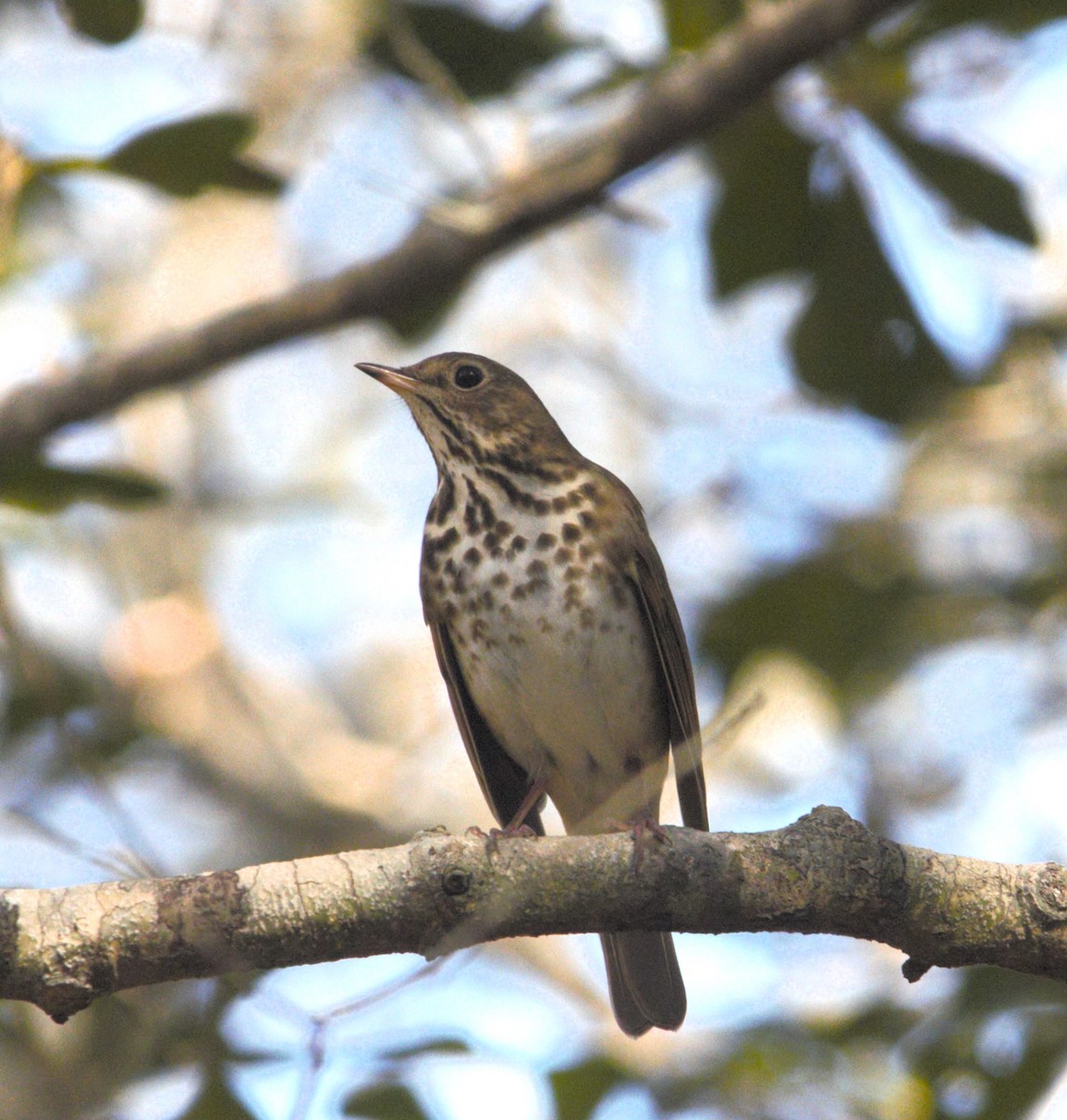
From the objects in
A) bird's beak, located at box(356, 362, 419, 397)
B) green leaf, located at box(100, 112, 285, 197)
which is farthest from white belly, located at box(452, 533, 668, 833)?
green leaf, located at box(100, 112, 285, 197)

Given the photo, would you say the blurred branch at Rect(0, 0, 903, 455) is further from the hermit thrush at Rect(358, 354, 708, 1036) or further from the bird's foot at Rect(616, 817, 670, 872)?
the bird's foot at Rect(616, 817, 670, 872)

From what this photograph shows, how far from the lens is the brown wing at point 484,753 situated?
219 inches

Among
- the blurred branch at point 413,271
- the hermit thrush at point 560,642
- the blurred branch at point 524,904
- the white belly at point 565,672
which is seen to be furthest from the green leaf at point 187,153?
the blurred branch at point 524,904

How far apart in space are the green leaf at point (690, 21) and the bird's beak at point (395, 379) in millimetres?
1600

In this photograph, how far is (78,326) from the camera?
32.7ft

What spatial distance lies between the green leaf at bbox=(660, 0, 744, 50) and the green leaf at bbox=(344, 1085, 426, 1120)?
3.40 metres

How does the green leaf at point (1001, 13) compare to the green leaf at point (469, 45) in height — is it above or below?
above

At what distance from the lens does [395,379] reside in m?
5.99

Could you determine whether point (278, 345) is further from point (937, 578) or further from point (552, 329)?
point (552, 329)

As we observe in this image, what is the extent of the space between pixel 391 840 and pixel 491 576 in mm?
3456

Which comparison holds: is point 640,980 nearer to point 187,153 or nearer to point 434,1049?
point 434,1049

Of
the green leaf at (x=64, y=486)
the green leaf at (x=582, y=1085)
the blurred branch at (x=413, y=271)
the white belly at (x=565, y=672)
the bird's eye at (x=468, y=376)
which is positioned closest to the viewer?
the green leaf at (x=582, y=1085)

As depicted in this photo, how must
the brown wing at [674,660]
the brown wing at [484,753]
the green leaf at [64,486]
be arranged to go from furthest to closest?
1. the brown wing at [484,753]
2. the brown wing at [674,660]
3. the green leaf at [64,486]

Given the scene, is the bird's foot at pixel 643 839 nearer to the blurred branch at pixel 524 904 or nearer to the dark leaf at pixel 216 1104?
the blurred branch at pixel 524 904
